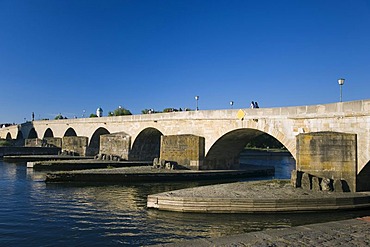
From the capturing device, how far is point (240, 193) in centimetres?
1365

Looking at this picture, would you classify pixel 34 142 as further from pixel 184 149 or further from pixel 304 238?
pixel 304 238

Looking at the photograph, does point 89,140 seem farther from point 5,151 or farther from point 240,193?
point 240,193

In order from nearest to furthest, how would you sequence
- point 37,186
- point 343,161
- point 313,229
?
point 313,229 < point 343,161 < point 37,186

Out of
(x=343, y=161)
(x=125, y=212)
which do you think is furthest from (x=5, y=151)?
(x=343, y=161)

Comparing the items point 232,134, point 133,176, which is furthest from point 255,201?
point 232,134

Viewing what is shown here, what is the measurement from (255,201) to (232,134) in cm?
1087

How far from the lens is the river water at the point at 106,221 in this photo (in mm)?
9633

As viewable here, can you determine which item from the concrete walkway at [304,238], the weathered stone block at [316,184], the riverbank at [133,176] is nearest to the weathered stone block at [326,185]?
the weathered stone block at [316,184]

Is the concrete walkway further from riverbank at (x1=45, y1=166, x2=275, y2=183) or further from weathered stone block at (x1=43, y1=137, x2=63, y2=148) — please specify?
weathered stone block at (x1=43, y1=137, x2=63, y2=148)

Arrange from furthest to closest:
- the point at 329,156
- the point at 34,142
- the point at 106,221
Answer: the point at 34,142 < the point at 329,156 < the point at 106,221

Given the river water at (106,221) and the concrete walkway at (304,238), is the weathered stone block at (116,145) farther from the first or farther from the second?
the concrete walkway at (304,238)

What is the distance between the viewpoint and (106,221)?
38.2 ft

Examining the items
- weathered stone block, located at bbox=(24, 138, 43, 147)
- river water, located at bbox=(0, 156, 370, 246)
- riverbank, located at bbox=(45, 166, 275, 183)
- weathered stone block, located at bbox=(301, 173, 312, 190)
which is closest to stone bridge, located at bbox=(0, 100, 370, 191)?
weathered stone block, located at bbox=(301, 173, 312, 190)

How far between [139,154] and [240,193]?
69.6ft
